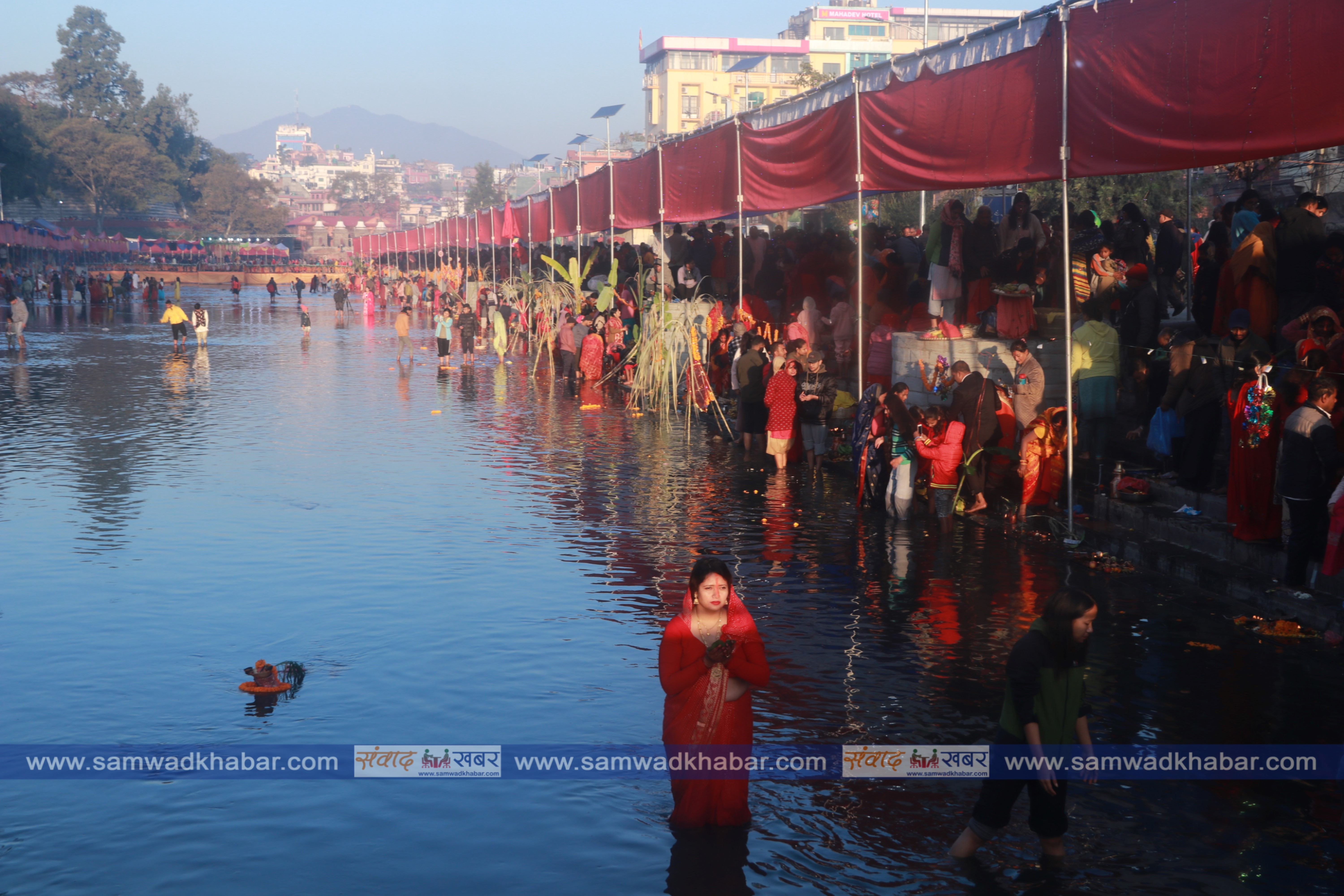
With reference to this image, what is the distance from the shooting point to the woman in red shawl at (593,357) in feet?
71.3

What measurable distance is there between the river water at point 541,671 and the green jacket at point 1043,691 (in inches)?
22.6

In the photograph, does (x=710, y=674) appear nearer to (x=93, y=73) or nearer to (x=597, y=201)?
(x=597, y=201)

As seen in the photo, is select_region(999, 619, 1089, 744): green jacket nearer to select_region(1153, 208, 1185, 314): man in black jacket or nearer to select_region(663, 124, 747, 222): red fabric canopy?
select_region(1153, 208, 1185, 314): man in black jacket

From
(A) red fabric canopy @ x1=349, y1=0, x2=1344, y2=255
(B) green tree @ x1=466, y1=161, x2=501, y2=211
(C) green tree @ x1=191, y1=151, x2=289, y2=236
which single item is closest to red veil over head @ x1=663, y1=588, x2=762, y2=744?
(A) red fabric canopy @ x1=349, y1=0, x2=1344, y2=255

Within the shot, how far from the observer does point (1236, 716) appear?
6117mm

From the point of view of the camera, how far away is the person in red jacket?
10.8 metres

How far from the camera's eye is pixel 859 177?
13188 millimetres

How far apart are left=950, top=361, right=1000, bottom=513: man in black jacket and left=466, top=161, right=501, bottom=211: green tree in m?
166

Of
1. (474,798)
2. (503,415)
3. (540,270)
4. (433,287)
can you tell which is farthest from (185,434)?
(433,287)

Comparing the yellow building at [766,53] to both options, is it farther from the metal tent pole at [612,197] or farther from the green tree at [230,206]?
the metal tent pole at [612,197]

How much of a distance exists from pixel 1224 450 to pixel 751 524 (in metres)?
4.58

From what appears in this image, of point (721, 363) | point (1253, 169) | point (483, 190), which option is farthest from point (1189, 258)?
point (483, 190)

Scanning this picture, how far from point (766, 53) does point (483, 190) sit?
73353 millimetres

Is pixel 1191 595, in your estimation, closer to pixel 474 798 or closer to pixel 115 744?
pixel 474 798
